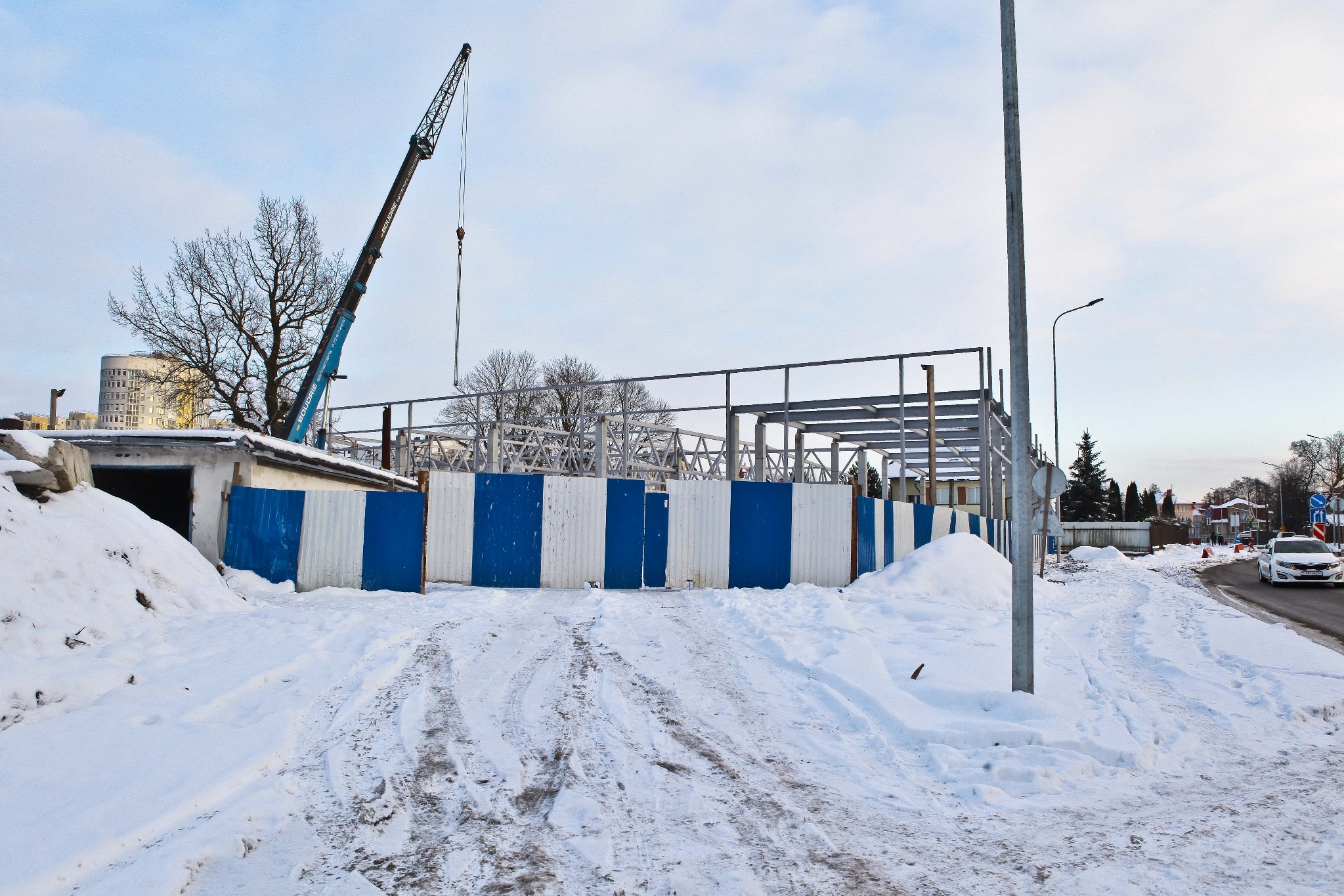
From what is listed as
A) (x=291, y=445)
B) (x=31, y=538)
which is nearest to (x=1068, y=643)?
(x=31, y=538)

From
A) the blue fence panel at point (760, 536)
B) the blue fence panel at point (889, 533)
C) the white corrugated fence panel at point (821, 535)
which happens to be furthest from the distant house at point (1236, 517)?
the blue fence panel at point (760, 536)

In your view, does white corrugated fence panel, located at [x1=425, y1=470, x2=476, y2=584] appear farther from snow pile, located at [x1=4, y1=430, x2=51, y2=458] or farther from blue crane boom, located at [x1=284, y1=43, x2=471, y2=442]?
blue crane boom, located at [x1=284, y1=43, x2=471, y2=442]

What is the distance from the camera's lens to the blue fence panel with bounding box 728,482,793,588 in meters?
12.8

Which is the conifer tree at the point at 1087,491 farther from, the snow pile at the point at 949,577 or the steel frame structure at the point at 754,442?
the snow pile at the point at 949,577

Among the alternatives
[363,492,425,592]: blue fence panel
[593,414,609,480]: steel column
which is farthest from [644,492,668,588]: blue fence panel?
[593,414,609,480]: steel column

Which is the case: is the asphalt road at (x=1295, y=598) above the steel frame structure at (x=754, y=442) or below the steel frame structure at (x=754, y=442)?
below

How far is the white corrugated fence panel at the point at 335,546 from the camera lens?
1229 centimetres

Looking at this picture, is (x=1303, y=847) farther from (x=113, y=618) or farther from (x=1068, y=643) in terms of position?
(x=113, y=618)

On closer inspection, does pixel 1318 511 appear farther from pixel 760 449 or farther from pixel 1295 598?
pixel 760 449

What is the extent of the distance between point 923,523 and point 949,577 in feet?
15.6

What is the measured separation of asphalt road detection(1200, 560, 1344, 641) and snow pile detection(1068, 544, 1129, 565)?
6.10m

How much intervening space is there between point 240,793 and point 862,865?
324 cm

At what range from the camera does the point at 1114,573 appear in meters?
25.4

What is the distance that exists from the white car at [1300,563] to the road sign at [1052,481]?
50.2ft
